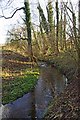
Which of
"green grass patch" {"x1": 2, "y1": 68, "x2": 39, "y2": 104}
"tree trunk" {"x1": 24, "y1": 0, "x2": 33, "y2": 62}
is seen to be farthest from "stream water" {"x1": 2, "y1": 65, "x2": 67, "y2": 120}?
"tree trunk" {"x1": 24, "y1": 0, "x2": 33, "y2": 62}

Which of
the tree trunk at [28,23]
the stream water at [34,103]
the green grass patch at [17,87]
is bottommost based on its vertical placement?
the stream water at [34,103]

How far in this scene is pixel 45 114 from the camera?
5180 millimetres

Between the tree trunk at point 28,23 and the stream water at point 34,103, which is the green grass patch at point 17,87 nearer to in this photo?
the stream water at point 34,103

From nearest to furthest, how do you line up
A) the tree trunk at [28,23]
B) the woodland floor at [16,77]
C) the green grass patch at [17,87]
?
the green grass patch at [17,87] → the woodland floor at [16,77] → the tree trunk at [28,23]

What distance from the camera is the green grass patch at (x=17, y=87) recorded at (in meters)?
6.64

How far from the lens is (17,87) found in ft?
24.5

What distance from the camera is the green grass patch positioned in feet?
21.8

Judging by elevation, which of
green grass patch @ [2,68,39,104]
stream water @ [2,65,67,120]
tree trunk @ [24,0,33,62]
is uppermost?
A: tree trunk @ [24,0,33,62]

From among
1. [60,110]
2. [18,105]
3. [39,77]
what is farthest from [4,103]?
[39,77]

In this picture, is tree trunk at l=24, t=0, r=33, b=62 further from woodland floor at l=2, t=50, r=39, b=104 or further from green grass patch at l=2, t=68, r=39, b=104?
green grass patch at l=2, t=68, r=39, b=104

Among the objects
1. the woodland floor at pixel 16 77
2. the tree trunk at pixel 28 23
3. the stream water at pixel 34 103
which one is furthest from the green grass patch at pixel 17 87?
the tree trunk at pixel 28 23

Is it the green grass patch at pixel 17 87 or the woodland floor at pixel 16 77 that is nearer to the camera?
the green grass patch at pixel 17 87

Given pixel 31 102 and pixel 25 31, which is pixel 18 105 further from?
pixel 25 31

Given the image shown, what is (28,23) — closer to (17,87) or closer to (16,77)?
(16,77)
